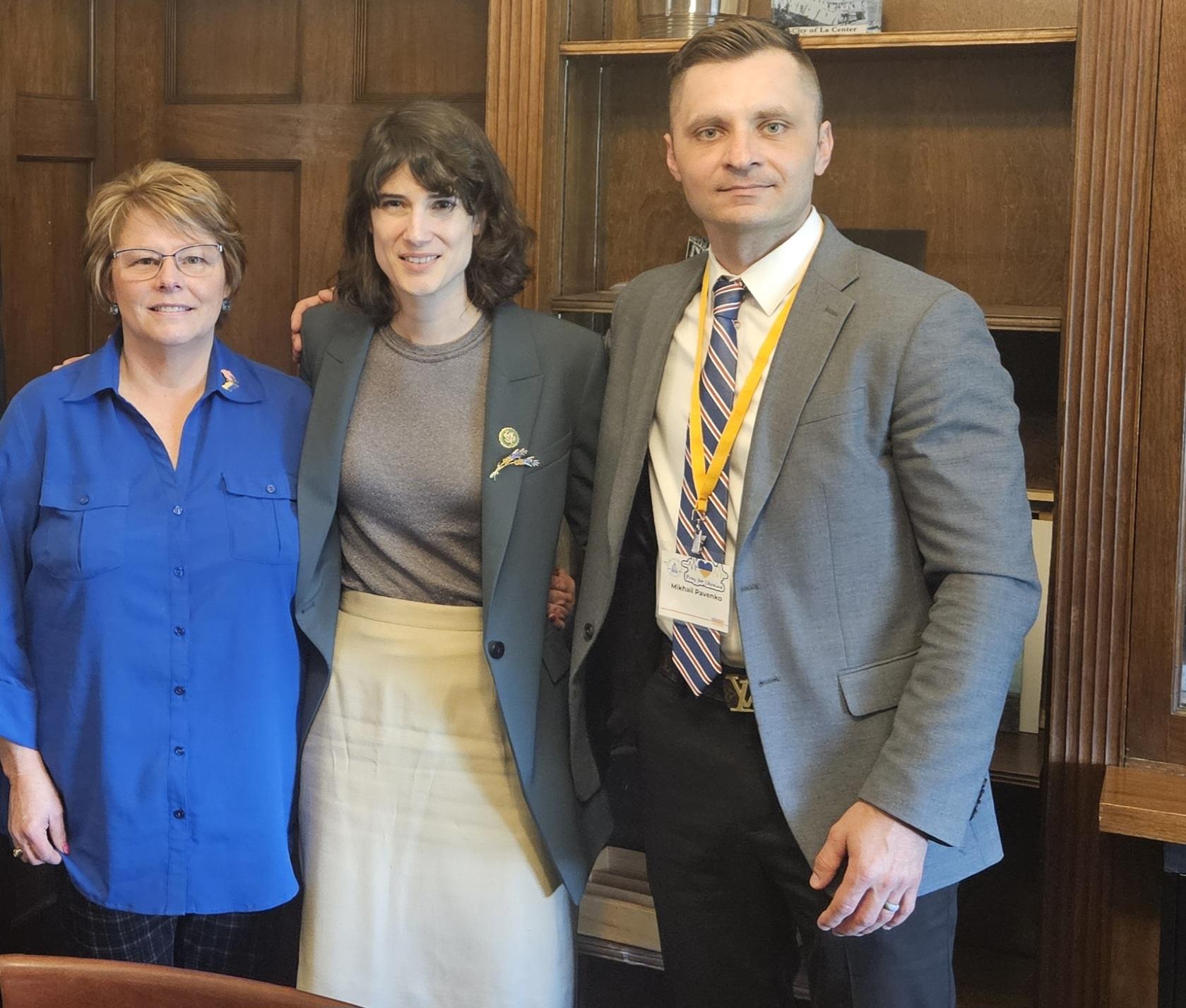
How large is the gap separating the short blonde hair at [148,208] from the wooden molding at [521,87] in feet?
2.07

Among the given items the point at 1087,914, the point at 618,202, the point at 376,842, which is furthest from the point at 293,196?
the point at 1087,914

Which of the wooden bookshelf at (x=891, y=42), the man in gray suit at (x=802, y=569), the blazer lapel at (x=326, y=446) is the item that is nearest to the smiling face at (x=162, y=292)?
the blazer lapel at (x=326, y=446)

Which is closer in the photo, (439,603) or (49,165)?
(439,603)

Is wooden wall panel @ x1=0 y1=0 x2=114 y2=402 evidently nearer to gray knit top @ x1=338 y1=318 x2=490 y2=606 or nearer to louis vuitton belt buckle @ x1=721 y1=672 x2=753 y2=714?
gray knit top @ x1=338 y1=318 x2=490 y2=606

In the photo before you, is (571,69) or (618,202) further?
(618,202)

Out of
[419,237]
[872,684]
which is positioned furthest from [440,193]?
[872,684]

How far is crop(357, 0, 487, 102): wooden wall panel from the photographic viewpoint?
9.61ft

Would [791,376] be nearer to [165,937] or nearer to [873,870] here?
[873,870]

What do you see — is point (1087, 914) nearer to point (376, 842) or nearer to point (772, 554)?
point (772, 554)

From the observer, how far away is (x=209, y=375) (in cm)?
210

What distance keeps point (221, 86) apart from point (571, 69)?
1.01m

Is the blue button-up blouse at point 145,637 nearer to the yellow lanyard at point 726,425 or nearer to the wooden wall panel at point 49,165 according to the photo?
the yellow lanyard at point 726,425

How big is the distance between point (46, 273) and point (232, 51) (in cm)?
69

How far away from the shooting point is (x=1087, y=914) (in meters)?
2.19
